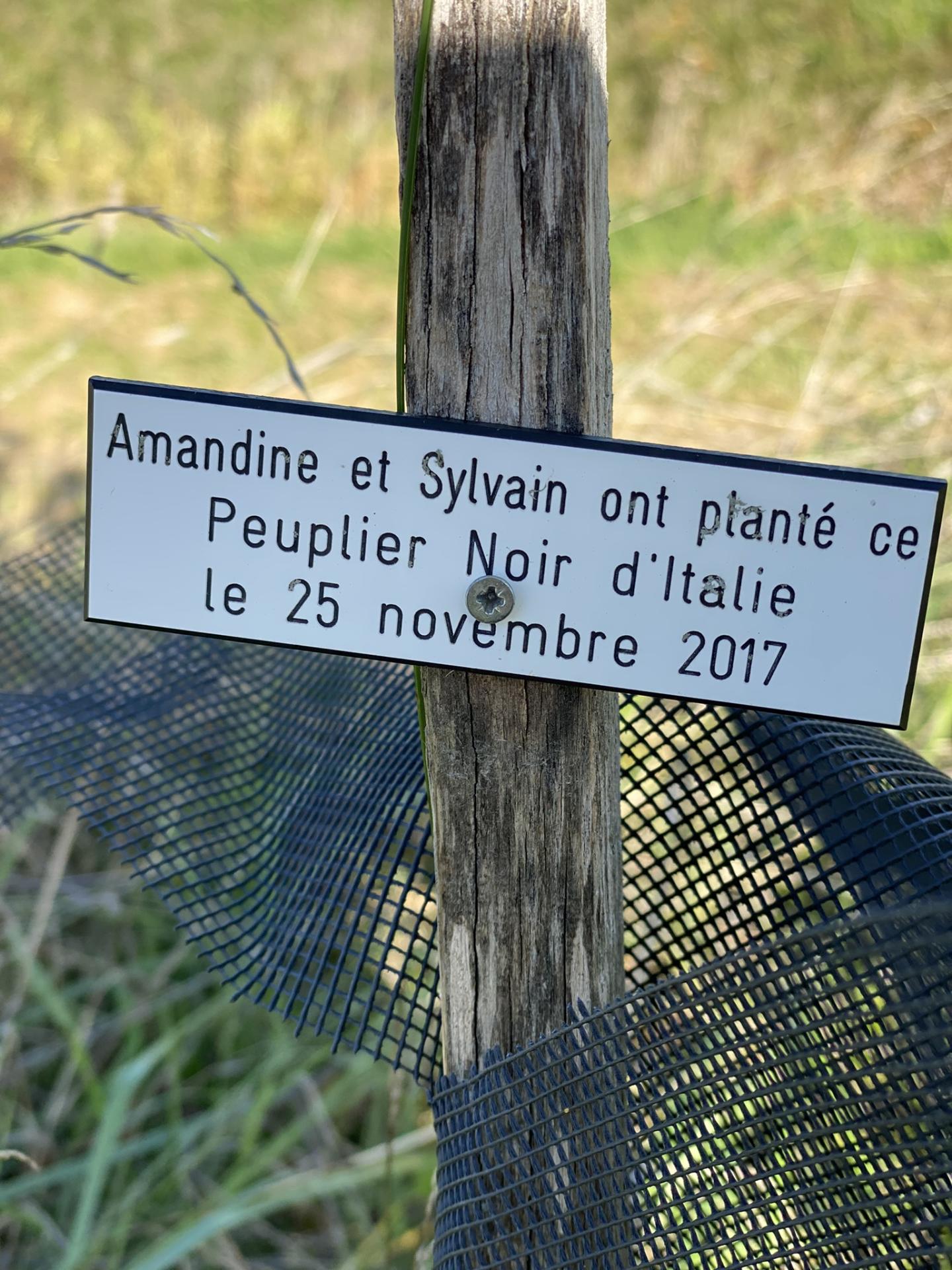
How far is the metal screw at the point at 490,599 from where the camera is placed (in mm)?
874

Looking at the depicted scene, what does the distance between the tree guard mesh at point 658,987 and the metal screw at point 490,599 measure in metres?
0.35

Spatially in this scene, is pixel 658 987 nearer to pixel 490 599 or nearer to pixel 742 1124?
pixel 742 1124

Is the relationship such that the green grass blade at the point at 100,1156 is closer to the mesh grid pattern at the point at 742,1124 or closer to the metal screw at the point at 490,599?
the mesh grid pattern at the point at 742,1124

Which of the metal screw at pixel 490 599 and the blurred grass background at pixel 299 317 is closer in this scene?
the metal screw at pixel 490 599

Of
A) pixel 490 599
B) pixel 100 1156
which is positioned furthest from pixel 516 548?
pixel 100 1156

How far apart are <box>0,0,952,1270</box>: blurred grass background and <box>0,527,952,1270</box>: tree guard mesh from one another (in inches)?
12.1

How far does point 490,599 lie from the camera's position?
0.88 meters

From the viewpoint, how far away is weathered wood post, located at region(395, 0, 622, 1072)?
0.83 metres

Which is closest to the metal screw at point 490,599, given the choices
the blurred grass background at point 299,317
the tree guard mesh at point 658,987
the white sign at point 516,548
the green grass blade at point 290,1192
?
the white sign at point 516,548

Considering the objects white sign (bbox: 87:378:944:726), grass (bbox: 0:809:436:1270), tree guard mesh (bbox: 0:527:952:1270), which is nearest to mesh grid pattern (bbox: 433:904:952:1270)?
Answer: tree guard mesh (bbox: 0:527:952:1270)

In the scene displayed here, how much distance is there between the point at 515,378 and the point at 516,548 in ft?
0.46

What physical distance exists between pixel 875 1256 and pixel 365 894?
592 millimetres

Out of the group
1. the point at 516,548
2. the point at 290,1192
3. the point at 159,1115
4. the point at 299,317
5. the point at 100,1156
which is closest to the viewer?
the point at 516,548

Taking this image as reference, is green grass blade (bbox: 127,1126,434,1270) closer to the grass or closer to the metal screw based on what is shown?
the grass
